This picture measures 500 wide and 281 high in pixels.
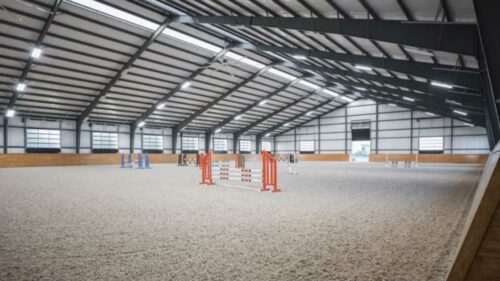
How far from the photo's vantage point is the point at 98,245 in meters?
4.19

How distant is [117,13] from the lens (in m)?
18.3

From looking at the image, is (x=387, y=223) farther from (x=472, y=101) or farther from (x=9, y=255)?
(x=472, y=101)

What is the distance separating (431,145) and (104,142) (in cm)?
4294

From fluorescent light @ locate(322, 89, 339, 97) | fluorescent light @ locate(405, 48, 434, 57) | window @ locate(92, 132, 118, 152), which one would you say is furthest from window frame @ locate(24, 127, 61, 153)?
fluorescent light @ locate(405, 48, 434, 57)

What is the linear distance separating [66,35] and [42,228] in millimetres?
19377

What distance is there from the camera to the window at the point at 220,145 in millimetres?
45688

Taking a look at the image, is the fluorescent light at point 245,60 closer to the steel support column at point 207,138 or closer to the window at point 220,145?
the steel support column at point 207,138

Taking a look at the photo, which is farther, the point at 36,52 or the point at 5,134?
the point at 5,134

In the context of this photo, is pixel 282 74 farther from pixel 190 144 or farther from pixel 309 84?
pixel 190 144

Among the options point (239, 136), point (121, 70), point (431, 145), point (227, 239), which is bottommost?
point (227, 239)

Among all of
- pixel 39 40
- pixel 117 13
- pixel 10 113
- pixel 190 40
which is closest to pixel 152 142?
pixel 10 113

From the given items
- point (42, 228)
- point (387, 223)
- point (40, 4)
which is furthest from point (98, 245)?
point (40, 4)

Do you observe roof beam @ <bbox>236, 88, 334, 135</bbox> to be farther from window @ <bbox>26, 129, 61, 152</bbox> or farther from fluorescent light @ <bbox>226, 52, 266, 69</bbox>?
window @ <bbox>26, 129, 61, 152</bbox>

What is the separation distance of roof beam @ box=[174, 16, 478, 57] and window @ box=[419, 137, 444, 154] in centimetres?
3492
